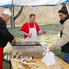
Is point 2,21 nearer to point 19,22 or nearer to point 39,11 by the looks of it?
point 19,22

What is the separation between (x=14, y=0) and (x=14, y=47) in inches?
70.4

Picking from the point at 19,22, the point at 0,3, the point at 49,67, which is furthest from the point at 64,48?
the point at 19,22

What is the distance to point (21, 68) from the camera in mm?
1439

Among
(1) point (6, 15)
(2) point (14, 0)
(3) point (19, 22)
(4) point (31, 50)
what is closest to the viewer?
(4) point (31, 50)

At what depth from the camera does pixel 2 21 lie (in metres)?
1.92

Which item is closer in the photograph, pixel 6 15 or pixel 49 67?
pixel 49 67

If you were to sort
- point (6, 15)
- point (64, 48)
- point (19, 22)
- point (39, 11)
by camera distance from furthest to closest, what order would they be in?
point (39, 11) → point (19, 22) → point (6, 15) → point (64, 48)

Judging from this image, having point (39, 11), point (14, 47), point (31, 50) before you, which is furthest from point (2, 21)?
point (39, 11)

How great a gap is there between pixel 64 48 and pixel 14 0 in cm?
213

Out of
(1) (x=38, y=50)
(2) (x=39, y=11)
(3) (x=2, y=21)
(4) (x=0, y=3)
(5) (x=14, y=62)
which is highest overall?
(2) (x=39, y=11)

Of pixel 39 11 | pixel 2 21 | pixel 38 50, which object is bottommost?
pixel 38 50

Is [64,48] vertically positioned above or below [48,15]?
below

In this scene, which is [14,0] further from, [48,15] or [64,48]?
[48,15]

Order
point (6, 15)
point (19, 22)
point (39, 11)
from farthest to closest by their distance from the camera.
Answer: point (39, 11)
point (19, 22)
point (6, 15)
